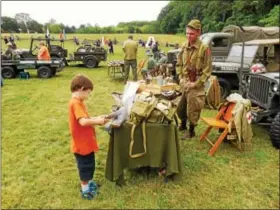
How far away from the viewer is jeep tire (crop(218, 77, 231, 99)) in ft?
24.8

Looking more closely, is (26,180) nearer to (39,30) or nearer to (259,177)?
(259,177)

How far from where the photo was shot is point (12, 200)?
323cm

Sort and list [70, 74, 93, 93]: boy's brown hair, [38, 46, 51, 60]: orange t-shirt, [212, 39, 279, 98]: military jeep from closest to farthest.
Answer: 1. [70, 74, 93, 93]: boy's brown hair
2. [212, 39, 279, 98]: military jeep
3. [38, 46, 51, 60]: orange t-shirt

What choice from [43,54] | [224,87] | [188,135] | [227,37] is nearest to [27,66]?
[43,54]

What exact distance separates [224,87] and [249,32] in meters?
5.40

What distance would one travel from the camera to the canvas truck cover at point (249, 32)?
36.8ft

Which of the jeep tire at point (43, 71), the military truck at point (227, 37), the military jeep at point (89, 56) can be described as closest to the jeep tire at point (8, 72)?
the jeep tire at point (43, 71)

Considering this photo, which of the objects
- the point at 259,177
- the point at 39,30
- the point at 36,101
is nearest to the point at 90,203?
the point at 259,177

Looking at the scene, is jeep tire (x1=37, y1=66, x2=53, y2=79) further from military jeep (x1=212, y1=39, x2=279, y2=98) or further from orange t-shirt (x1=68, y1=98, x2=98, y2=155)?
orange t-shirt (x1=68, y1=98, x2=98, y2=155)

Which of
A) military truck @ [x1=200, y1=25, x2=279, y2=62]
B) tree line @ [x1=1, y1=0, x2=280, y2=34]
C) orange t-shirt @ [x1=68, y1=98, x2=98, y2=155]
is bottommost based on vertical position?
orange t-shirt @ [x1=68, y1=98, x2=98, y2=155]

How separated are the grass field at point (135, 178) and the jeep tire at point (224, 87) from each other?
2088 millimetres

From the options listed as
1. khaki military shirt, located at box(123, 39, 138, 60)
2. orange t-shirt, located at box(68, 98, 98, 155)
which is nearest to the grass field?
orange t-shirt, located at box(68, 98, 98, 155)

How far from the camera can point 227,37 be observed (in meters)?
10.5

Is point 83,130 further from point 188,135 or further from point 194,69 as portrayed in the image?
point 188,135
